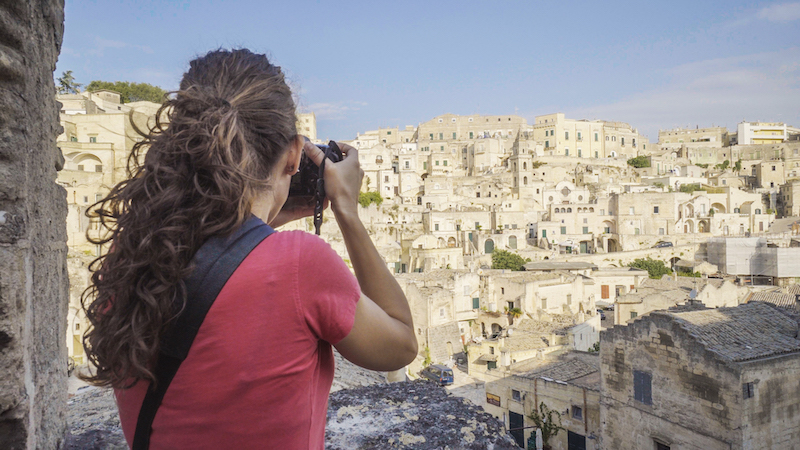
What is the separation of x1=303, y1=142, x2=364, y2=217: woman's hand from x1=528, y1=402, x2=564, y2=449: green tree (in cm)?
1265

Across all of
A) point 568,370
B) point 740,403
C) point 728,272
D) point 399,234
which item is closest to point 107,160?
point 399,234

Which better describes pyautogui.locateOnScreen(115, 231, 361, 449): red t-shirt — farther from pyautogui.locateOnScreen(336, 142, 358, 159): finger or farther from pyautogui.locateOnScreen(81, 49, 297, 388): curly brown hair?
pyautogui.locateOnScreen(336, 142, 358, 159): finger

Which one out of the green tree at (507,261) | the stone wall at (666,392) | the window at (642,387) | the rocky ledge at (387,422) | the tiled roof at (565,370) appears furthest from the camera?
the green tree at (507,261)

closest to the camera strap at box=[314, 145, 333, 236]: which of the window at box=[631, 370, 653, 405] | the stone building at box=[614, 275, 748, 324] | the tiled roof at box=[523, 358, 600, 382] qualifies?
the window at box=[631, 370, 653, 405]

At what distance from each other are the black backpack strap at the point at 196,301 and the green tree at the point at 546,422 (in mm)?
12856

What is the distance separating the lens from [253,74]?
130 centimetres

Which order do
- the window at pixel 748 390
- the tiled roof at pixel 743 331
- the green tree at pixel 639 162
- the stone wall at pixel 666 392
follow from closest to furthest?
1. the window at pixel 748 390
2. the stone wall at pixel 666 392
3. the tiled roof at pixel 743 331
4. the green tree at pixel 639 162

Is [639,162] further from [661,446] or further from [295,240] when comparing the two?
[295,240]

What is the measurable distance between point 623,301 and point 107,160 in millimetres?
28419

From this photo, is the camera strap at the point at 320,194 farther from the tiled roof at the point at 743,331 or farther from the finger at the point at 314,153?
the tiled roof at the point at 743,331

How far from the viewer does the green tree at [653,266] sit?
36.0 meters

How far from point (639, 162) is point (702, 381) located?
2454 inches

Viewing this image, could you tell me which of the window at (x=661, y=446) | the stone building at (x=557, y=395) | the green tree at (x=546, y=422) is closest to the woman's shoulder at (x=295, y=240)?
the window at (x=661, y=446)

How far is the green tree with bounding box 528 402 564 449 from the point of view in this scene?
12.7 m
